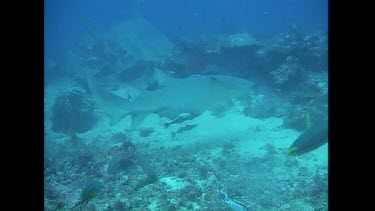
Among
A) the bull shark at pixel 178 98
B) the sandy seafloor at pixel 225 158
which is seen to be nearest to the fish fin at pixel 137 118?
the bull shark at pixel 178 98

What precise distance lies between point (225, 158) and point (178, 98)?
2543 millimetres

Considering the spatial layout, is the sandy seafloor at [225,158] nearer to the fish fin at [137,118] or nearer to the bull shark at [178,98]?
the fish fin at [137,118]

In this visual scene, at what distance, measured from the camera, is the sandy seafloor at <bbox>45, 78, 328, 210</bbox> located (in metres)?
5.32

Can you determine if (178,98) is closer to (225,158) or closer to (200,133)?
(200,133)

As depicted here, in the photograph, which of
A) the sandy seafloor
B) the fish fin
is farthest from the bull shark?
the sandy seafloor

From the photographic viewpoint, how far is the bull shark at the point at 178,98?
899 cm

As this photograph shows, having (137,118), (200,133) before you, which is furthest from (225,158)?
(137,118)

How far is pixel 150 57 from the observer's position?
17547mm

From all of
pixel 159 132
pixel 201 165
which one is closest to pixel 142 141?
pixel 159 132

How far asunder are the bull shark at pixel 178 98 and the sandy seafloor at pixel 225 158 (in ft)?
2.35

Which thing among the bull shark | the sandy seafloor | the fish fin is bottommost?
the sandy seafloor

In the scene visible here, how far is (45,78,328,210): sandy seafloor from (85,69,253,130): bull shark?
28.2 inches

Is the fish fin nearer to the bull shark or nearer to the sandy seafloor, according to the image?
the bull shark
